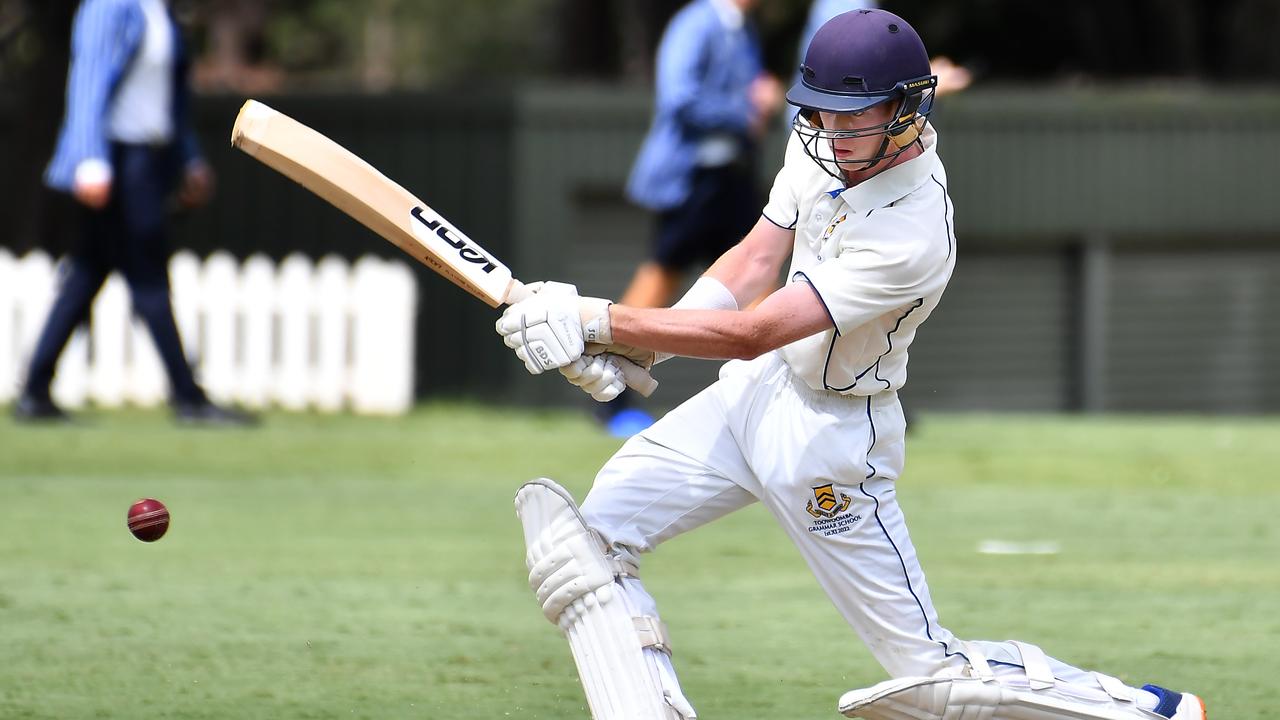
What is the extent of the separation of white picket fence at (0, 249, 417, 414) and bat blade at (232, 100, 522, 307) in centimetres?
794

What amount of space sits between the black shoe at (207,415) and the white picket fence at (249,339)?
7.01ft

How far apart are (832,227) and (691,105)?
560 cm

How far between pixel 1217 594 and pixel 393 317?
23.1 feet

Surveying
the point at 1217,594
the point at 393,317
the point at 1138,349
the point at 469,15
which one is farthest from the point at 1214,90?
the point at 469,15

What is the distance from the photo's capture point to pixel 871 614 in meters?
4.28

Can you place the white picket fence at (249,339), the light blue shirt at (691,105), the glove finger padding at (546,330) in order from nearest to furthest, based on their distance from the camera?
the glove finger padding at (546,330), the light blue shirt at (691,105), the white picket fence at (249,339)

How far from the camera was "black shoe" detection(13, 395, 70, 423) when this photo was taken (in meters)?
10.1

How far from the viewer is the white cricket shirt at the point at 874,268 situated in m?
4.16

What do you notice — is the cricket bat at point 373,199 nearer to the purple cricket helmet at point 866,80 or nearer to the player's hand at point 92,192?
the purple cricket helmet at point 866,80

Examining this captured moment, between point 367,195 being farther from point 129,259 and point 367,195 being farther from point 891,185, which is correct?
point 129,259

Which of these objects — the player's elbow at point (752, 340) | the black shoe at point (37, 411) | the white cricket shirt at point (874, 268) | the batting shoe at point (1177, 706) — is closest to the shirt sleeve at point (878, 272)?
the white cricket shirt at point (874, 268)

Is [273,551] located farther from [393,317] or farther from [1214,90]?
[1214,90]

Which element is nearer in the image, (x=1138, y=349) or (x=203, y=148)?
(x=203, y=148)

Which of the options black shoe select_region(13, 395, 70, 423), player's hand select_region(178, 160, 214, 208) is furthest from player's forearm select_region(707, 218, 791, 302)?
black shoe select_region(13, 395, 70, 423)
